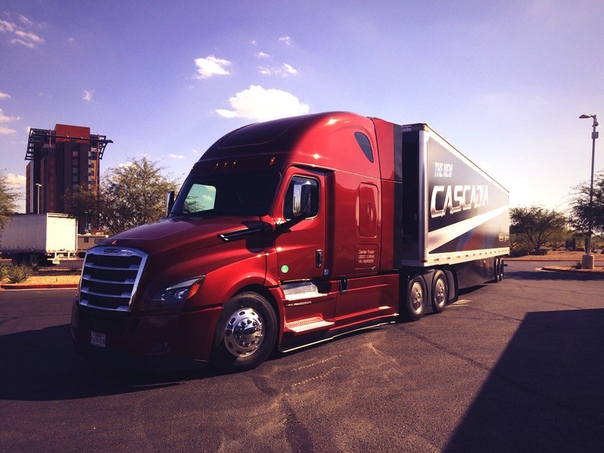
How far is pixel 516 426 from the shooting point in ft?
12.7

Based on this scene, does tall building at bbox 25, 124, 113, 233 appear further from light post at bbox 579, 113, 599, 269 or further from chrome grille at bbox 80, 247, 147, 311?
chrome grille at bbox 80, 247, 147, 311

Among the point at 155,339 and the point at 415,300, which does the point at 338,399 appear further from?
the point at 415,300

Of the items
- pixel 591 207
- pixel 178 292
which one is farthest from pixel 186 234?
pixel 591 207

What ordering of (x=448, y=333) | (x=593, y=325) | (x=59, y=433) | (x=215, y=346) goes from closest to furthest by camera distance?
(x=59, y=433) → (x=215, y=346) → (x=448, y=333) → (x=593, y=325)

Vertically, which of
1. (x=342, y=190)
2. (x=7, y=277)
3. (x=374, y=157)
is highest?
(x=374, y=157)

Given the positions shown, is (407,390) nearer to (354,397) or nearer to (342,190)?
(354,397)

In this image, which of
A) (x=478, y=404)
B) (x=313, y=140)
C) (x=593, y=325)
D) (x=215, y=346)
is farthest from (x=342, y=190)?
(x=593, y=325)

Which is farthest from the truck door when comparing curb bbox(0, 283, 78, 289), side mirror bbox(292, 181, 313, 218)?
curb bbox(0, 283, 78, 289)

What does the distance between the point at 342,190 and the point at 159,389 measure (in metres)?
3.82

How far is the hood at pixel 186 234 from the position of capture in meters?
5.02

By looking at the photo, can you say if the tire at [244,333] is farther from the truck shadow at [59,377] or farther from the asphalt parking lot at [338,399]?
the truck shadow at [59,377]

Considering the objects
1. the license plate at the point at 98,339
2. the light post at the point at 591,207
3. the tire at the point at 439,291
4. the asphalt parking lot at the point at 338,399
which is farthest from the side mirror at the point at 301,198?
the light post at the point at 591,207

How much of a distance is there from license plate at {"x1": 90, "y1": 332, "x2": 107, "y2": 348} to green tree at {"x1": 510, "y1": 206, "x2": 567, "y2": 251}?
1789 inches

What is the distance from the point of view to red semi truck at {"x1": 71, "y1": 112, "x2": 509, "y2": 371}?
4852 millimetres
